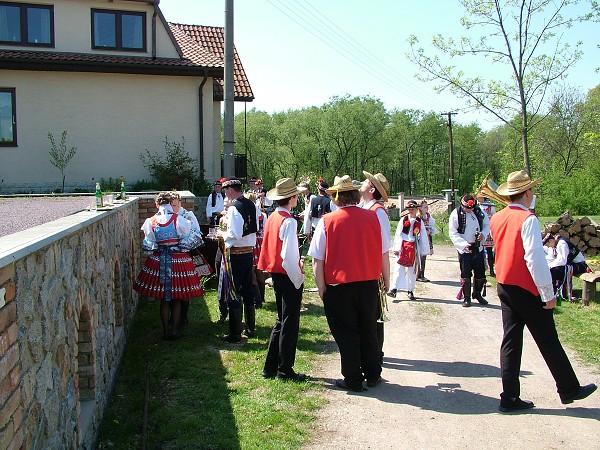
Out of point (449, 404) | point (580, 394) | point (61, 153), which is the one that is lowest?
point (449, 404)

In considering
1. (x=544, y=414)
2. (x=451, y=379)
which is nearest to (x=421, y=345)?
(x=451, y=379)

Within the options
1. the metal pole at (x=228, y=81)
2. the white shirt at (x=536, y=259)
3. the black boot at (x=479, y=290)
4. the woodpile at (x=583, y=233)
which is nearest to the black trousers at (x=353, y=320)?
the white shirt at (x=536, y=259)

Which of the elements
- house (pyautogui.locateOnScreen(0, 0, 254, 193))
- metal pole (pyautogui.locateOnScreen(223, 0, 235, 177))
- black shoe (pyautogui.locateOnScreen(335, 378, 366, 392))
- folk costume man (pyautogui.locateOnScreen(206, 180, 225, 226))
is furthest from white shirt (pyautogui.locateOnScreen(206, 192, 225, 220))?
black shoe (pyautogui.locateOnScreen(335, 378, 366, 392))

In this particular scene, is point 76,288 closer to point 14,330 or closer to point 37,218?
point 14,330

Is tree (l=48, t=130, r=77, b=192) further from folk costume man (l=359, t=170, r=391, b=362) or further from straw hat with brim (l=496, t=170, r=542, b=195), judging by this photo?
straw hat with brim (l=496, t=170, r=542, b=195)

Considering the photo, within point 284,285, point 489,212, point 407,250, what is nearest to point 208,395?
point 284,285

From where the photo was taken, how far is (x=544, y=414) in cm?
521

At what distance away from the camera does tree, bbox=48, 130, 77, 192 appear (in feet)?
56.0

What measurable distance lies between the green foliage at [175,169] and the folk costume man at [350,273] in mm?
11944

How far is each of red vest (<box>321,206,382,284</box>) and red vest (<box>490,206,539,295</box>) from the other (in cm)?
112

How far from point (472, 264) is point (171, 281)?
502cm

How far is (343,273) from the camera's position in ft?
18.6

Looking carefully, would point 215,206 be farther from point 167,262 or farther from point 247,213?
point 247,213

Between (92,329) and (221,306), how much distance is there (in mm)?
3665
